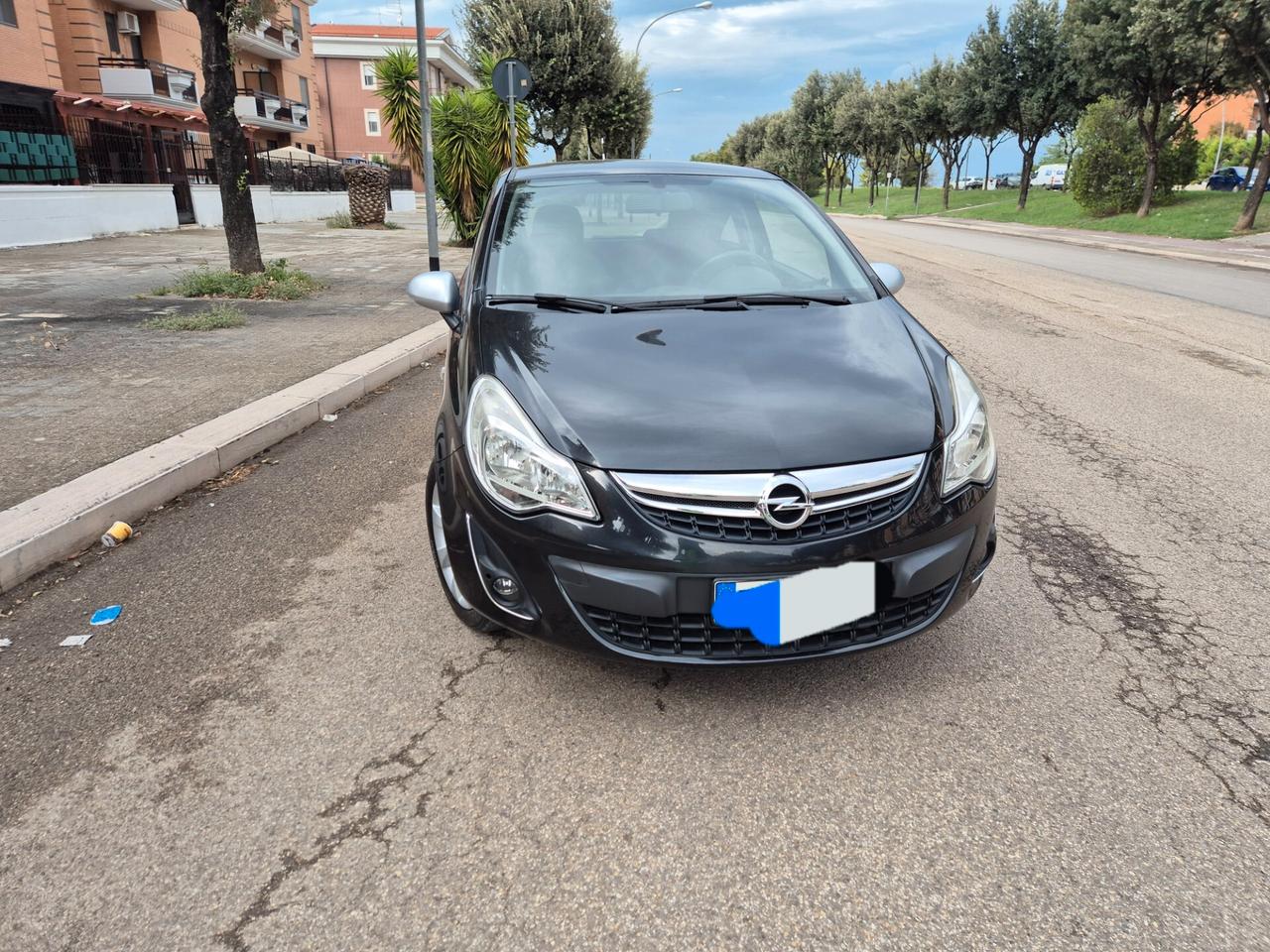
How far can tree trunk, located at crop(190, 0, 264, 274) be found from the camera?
378 inches

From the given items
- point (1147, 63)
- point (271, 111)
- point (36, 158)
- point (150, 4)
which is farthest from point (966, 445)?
point (271, 111)

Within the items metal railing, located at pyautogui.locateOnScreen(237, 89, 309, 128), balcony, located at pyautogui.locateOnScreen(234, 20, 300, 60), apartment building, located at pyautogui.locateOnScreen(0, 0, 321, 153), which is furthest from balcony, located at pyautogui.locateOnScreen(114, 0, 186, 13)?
metal railing, located at pyautogui.locateOnScreen(237, 89, 309, 128)

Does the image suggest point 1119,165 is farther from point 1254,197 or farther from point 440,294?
point 440,294

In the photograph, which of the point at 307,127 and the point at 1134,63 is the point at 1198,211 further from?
the point at 307,127

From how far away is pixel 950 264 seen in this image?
639 inches

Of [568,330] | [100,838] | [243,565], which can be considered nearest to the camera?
[100,838]

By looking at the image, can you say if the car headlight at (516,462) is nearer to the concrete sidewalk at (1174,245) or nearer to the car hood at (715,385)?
the car hood at (715,385)

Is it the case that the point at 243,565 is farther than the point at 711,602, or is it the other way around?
the point at 243,565

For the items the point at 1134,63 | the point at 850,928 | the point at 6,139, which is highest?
the point at 1134,63

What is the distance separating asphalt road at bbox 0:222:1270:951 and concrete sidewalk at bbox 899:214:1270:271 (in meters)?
16.6

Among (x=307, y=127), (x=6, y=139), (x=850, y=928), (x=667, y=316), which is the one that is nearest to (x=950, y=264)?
(x=667, y=316)

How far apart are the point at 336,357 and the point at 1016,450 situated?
488cm

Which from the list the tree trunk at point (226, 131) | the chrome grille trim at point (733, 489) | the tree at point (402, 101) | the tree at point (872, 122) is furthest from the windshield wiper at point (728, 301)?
the tree at point (872, 122)

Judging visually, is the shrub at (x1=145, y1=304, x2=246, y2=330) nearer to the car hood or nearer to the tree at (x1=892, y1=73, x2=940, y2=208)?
the car hood
